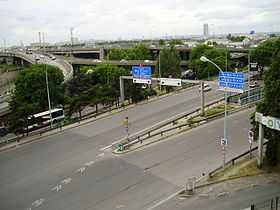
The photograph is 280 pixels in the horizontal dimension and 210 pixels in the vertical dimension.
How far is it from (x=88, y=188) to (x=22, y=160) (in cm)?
886

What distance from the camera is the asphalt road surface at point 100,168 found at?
19438 millimetres

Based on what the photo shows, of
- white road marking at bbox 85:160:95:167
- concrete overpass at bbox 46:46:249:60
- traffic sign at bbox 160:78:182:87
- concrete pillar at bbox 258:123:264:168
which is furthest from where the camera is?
concrete overpass at bbox 46:46:249:60

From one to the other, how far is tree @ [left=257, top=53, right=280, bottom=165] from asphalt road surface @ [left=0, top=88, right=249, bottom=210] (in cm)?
389

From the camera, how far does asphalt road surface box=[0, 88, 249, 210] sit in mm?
19438

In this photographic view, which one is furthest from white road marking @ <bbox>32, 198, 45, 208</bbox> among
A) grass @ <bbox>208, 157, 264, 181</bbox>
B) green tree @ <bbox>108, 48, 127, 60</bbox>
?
green tree @ <bbox>108, 48, 127, 60</bbox>

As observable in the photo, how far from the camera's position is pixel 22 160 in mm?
26844

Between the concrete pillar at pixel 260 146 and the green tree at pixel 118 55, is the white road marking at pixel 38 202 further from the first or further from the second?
the green tree at pixel 118 55

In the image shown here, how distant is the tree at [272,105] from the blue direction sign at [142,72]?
64.9 ft

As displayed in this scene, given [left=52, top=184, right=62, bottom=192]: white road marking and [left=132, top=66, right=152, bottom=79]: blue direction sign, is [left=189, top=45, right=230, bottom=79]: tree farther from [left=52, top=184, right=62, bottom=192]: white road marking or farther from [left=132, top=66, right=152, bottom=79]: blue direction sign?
[left=52, top=184, right=62, bottom=192]: white road marking

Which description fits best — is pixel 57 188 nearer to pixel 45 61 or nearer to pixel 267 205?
pixel 267 205

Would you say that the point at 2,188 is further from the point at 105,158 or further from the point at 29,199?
the point at 105,158

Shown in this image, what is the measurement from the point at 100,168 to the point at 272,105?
40.6 feet

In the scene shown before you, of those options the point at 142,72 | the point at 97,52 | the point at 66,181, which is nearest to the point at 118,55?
the point at 97,52

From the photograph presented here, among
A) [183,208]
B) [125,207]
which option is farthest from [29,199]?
[183,208]
